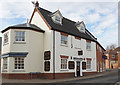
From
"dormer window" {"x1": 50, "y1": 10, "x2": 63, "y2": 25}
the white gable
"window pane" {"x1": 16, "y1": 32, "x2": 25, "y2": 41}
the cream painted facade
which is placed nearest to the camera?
the cream painted facade

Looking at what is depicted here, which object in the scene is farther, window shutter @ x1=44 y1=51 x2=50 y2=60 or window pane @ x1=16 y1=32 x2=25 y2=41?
window shutter @ x1=44 y1=51 x2=50 y2=60

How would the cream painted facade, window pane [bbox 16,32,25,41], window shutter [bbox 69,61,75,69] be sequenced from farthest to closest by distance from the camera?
window shutter [bbox 69,61,75,69]
window pane [bbox 16,32,25,41]
the cream painted facade

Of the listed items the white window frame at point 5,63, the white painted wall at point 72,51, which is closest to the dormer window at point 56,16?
the white painted wall at point 72,51

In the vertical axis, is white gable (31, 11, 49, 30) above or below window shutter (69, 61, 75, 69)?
above

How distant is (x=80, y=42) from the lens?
25.1 m

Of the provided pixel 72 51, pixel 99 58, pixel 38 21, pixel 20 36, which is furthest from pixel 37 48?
pixel 99 58

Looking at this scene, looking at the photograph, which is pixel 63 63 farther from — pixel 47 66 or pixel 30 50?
pixel 30 50

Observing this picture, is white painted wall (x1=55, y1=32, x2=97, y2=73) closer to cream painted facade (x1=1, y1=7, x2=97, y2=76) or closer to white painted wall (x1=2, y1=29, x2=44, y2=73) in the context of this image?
cream painted facade (x1=1, y1=7, x2=97, y2=76)

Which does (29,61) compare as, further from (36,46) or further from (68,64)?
(68,64)

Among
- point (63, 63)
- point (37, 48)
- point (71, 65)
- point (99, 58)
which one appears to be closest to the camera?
point (37, 48)

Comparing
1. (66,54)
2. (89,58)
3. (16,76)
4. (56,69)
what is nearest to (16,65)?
(16,76)

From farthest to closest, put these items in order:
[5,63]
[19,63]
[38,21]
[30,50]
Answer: [38,21], [5,63], [30,50], [19,63]

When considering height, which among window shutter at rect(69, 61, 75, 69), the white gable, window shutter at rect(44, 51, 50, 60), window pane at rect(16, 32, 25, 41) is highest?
the white gable

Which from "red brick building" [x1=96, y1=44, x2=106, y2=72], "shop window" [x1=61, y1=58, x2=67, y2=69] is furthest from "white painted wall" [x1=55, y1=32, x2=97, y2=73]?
"red brick building" [x1=96, y1=44, x2=106, y2=72]
